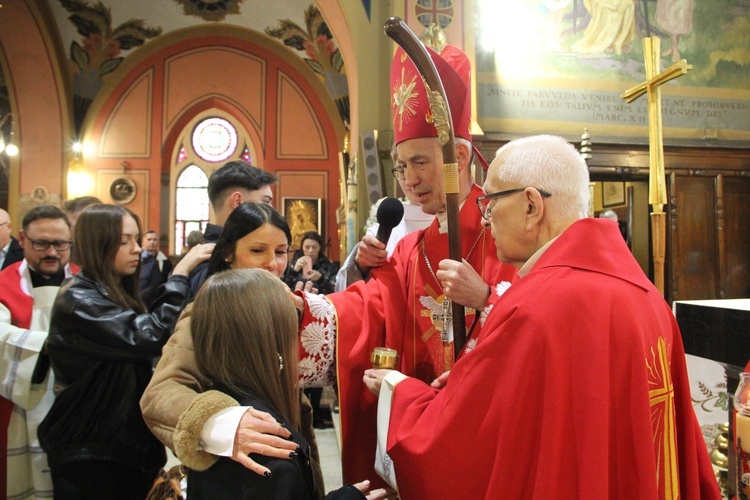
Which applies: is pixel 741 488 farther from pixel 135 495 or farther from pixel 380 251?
pixel 135 495

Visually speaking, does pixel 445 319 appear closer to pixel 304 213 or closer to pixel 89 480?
pixel 89 480

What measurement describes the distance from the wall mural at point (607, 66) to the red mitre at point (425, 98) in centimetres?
415

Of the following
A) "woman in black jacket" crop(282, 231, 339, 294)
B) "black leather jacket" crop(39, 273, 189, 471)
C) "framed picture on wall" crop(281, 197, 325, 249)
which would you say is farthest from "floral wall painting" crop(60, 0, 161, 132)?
"black leather jacket" crop(39, 273, 189, 471)

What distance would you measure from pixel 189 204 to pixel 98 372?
411 inches

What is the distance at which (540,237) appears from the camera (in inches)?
52.7

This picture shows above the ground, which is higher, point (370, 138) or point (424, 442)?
point (370, 138)

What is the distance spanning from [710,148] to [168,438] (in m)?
7.07

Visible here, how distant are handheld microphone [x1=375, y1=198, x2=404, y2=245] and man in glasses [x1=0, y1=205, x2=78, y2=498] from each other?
154 cm

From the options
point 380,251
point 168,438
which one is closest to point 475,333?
point 380,251

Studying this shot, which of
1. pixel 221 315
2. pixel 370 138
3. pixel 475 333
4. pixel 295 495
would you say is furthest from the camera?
pixel 370 138

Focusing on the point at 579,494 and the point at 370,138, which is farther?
the point at 370,138

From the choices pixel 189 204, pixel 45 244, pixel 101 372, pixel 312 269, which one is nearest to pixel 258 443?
pixel 101 372

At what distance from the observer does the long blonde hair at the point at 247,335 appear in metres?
1.33

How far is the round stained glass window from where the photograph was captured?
1214 cm
